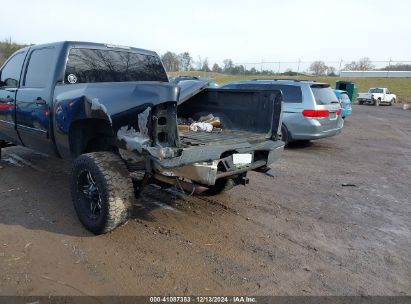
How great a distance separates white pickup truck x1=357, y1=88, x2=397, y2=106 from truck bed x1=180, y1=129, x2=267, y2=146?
33460mm

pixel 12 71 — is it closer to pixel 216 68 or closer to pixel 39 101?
pixel 39 101

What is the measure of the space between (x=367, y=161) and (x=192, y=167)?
6330 millimetres

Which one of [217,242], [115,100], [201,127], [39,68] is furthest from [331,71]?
[115,100]

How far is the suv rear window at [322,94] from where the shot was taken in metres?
9.06

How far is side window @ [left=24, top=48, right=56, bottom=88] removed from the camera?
15.3ft

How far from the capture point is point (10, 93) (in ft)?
18.0

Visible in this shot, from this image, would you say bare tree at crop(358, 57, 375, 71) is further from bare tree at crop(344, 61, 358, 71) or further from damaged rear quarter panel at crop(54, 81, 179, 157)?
damaged rear quarter panel at crop(54, 81, 179, 157)

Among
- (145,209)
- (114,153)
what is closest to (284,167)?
(145,209)

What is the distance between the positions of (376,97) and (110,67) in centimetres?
3438

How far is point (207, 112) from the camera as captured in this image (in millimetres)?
5504

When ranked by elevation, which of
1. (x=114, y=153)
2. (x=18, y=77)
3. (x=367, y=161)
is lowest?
(x=367, y=161)

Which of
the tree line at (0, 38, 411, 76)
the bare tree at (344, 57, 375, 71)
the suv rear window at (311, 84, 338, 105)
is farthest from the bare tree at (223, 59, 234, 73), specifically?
the suv rear window at (311, 84, 338, 105)

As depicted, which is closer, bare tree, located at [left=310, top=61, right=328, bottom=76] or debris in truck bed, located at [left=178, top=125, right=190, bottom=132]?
debris in truck bed, located at [left=178, top=125, right=190, bottom=132]

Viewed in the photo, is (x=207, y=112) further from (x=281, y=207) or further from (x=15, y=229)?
(x=15, y=229)
